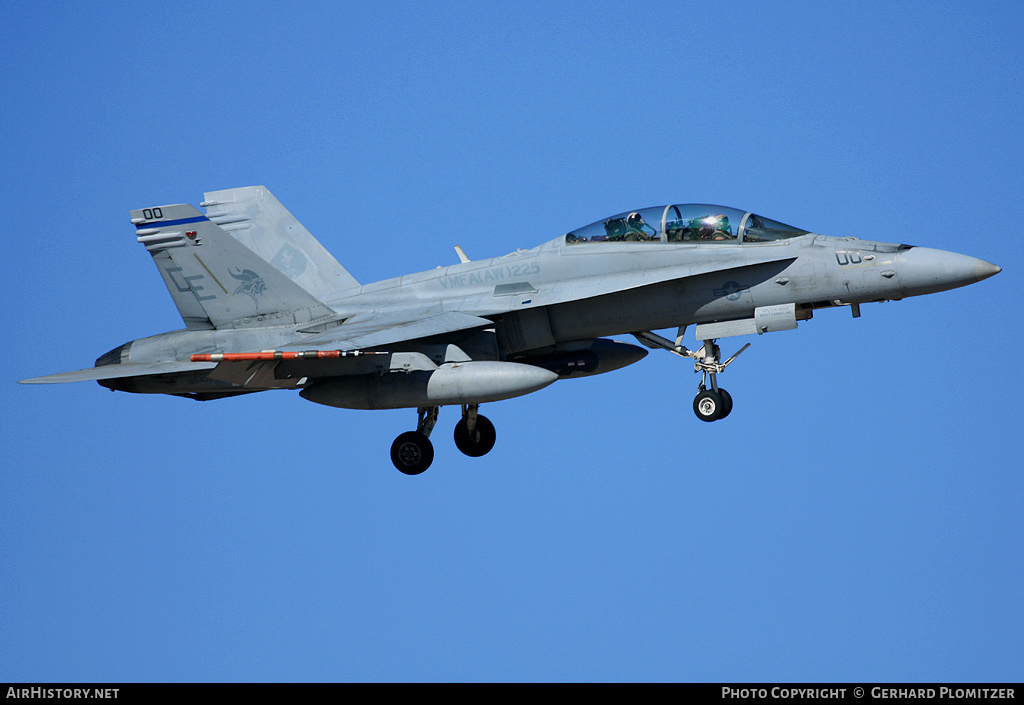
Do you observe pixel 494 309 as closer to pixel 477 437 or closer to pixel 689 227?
pixel 477 437

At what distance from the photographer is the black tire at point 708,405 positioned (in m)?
16.3

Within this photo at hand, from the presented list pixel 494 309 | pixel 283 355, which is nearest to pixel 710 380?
pixel 494 309

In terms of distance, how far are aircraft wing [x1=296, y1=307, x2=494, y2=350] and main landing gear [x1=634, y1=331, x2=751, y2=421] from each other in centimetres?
279

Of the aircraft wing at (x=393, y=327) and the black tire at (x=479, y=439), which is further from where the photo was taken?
the black tire at (x=479, y=439)

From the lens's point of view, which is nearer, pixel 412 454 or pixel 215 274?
pixel 412 454

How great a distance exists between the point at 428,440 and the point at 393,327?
6.14ft

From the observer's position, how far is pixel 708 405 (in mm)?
16375

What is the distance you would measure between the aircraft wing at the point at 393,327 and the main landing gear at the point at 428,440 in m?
1.46

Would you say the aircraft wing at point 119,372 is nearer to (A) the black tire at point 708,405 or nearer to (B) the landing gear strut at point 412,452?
(B) the landing gear strut at point 412,452

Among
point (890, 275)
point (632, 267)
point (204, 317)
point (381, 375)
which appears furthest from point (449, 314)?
point (890, 275)

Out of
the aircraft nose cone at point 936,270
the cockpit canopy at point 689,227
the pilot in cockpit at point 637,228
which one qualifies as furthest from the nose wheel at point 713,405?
the aircraft nose cone at point 936,270
